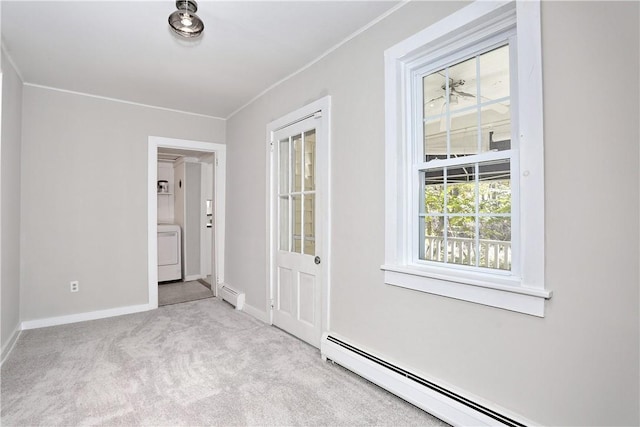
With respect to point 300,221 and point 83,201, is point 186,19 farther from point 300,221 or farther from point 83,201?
point 83,201

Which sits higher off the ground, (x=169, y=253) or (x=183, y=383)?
(x=169, y=253)

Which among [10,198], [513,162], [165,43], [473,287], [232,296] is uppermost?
[165,43]

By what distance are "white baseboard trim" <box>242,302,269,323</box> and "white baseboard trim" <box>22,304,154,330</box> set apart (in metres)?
1.25

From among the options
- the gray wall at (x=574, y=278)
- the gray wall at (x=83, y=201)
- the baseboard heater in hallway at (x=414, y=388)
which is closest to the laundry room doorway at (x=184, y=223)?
the gray wall at (x=83, y=201)

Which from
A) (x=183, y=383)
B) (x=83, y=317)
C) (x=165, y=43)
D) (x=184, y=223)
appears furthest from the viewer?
(x=184, y=223)

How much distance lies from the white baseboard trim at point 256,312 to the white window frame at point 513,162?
1842mm

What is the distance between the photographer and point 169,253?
5820 millimetres

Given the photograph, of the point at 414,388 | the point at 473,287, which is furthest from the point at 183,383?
the point at 473,287

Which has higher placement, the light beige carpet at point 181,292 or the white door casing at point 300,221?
the white door casing at point 300,221

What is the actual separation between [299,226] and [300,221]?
0.05 metres

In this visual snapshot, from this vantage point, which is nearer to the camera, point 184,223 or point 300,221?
point 300,221

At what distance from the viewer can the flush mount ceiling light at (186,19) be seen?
2051 millimetres

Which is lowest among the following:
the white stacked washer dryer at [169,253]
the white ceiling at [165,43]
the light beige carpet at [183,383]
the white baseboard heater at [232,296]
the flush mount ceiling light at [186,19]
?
the light beige carpet at [183,383]

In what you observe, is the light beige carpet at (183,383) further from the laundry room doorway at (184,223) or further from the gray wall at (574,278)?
the laundry room doorway at (184,223)
